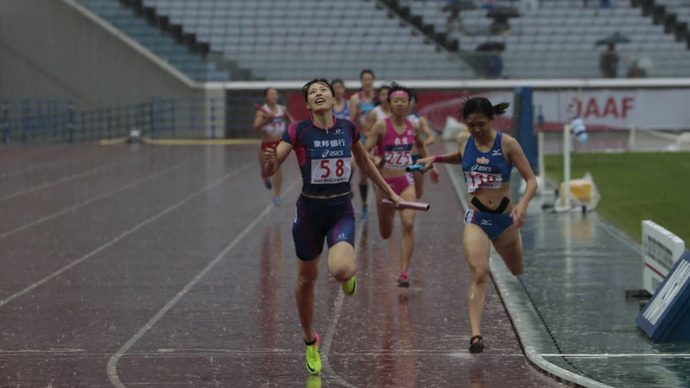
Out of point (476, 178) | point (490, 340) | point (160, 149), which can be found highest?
point (476, 178)

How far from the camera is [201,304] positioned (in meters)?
12.3

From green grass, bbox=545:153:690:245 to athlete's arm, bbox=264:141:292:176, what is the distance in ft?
28.7

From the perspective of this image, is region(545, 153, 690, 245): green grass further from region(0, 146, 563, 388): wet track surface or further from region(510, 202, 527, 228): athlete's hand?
region(510, 202, 527, 228): athlete's hand

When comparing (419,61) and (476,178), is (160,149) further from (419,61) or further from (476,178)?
(476,178)

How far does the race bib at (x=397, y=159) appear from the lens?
13828mm

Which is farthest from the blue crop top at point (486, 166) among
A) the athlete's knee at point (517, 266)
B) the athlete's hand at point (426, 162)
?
the athlete's knee at point (517, 266)

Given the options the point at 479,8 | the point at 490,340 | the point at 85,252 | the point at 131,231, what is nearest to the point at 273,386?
the point at 490,340

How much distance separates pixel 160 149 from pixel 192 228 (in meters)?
18.3

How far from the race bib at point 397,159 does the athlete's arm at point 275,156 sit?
4.58 m

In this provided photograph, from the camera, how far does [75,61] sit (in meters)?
41.5

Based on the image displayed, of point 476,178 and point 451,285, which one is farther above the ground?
point 476,178

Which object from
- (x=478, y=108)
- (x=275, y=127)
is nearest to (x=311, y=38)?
(x=275, y=127)

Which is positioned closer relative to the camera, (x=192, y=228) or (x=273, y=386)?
(x=273, y=386)

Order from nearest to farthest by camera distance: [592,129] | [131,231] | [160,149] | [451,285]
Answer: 1. [451,285]
2. [131,231]
3. [160,149]
4. [592,129]
